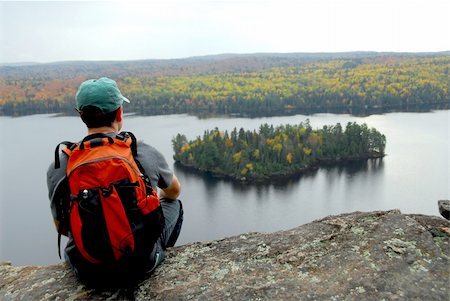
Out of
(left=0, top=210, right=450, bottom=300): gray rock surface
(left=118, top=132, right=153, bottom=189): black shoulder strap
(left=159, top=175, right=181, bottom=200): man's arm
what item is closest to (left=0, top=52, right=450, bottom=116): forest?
(left=0, top=210, right=450, bottom=300): gray rock surface

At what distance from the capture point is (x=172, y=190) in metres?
2.85

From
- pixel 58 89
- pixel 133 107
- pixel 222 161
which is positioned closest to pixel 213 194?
pixel 222 161

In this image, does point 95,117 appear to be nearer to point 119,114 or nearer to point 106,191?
point 119,114

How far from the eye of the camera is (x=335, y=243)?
9.32 ft

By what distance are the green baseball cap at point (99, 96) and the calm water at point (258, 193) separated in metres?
23.9

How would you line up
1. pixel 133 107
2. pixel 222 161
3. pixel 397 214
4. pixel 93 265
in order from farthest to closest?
1. pixel 133 107
2. pixel 222 161
3. pixel 397 214
4. pixel 93 265

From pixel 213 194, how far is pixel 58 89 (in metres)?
78.6

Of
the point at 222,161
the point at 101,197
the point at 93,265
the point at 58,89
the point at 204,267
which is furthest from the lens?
the point at 58,89

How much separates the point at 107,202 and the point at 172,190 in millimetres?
719

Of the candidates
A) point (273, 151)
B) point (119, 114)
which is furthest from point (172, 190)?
point (273, 151)

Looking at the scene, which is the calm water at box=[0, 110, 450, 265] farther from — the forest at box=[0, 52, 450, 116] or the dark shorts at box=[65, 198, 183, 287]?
the forest at box=[0, 52, 450, 116]

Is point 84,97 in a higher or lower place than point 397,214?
higher

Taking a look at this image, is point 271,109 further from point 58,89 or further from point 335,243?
point 335,243

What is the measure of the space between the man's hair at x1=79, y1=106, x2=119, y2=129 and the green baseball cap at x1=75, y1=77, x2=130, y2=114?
0.02 meters
